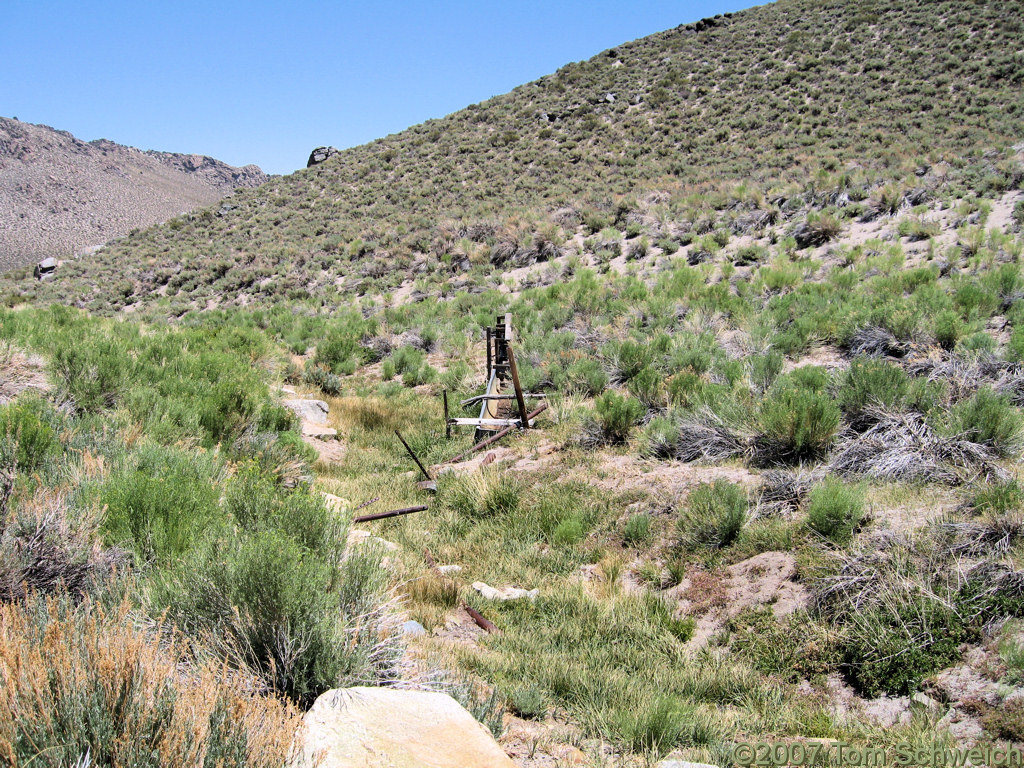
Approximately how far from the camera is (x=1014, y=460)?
17.8 ft

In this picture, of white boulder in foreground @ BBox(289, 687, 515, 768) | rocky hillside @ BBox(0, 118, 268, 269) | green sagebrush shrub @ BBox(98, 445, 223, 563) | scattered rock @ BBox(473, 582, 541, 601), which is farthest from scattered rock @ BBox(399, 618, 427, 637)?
rocky hillside @ BBox(0, 118, 268, 269)

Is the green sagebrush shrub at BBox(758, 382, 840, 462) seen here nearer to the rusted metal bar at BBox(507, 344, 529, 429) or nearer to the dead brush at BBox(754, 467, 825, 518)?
the dead brush at BBox(754, 467, 825, 518)

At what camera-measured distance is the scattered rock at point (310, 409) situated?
10.7 m

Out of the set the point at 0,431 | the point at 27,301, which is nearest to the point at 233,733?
the point at 0,431

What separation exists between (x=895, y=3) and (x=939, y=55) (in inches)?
370

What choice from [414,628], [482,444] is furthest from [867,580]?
[482,444]

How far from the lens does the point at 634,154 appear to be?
30578mm

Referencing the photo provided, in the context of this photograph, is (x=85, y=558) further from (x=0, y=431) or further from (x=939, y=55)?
(x=939, y=55)

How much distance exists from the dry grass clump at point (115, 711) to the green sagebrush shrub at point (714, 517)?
4213 mm

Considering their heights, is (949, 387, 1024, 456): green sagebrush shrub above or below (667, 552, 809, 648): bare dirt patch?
above

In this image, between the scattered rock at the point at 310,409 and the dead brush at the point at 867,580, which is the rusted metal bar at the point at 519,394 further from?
the dead brush at the point at 867,580

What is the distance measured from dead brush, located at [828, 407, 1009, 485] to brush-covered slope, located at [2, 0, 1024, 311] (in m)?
13.9

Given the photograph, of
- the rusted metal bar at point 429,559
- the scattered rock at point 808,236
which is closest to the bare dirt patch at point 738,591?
the rusted metal bar at point 429,559

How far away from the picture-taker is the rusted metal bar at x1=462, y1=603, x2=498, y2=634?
461 cm
